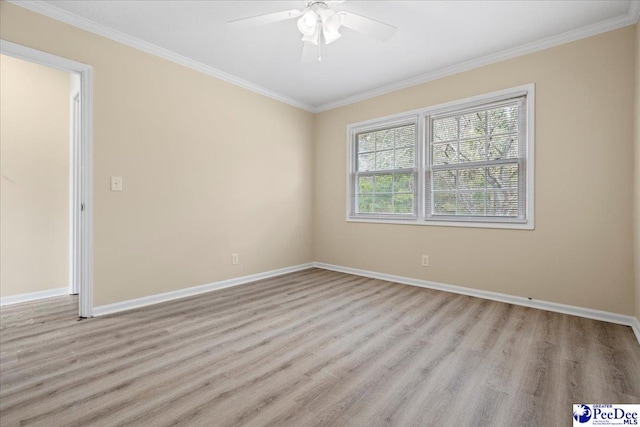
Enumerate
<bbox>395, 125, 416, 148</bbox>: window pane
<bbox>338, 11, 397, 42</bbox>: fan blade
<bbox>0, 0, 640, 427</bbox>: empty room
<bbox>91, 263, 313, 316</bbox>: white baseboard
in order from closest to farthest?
<bbox>0, 0, 640, 427</bbox>: empty room, <bbox>338, 11, 397, 42</bbox>: fan blade, <bbox>91, 263, 313, 316</bbox>: white baseboard, <bbox>395, 125, 416, 148</bbox>: window pane

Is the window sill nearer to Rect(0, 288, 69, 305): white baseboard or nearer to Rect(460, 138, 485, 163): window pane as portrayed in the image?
Rect(460, 138, 485, 163): window pane

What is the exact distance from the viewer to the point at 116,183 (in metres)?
2.81

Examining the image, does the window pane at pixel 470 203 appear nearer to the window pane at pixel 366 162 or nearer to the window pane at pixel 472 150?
the window pane at pixel 472 150

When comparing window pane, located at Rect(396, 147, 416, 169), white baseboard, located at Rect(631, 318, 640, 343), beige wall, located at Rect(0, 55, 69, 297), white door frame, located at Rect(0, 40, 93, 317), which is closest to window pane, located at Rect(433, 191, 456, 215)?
window pane, located at Rect(396, 147, 416, 169)

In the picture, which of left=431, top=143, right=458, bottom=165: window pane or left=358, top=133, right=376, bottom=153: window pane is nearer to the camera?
left=431, top=143, right=458, bottom=165: window pane

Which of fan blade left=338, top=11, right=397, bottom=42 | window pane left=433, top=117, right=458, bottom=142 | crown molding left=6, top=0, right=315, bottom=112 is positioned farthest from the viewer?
window pane left=433, top=117, right=458, bottom=142

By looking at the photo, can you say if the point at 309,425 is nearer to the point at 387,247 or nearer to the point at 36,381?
the point at 36,381

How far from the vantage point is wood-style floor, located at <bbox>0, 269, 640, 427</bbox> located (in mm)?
1460

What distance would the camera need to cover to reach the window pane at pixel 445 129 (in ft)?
11.5

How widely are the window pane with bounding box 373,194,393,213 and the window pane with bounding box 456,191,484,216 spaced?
35.1 inches

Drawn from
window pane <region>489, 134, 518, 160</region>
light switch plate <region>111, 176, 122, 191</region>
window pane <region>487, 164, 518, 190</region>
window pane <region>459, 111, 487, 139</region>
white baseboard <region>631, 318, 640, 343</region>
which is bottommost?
white baseboard <region>631, 318, 640, 343</region>

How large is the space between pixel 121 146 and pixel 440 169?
3393mm

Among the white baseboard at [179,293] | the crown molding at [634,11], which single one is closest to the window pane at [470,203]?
the crown molding at [634,11]

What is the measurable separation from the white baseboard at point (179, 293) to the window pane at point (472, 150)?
2.79 metres
